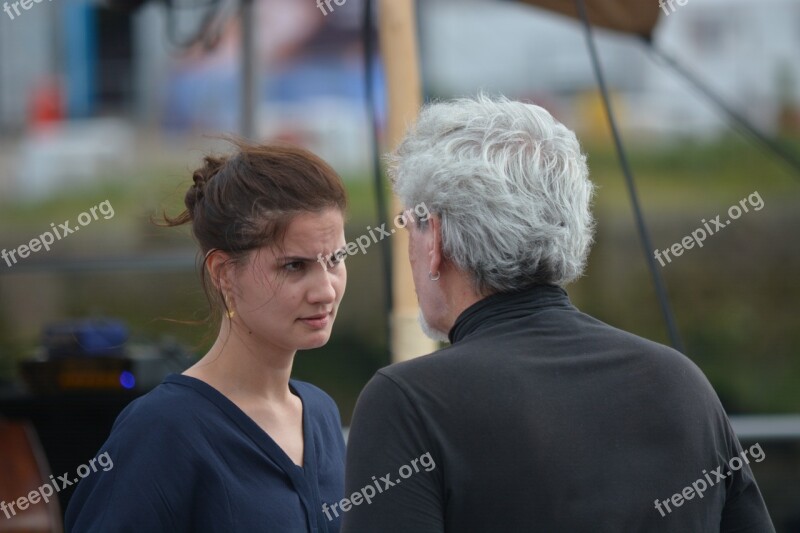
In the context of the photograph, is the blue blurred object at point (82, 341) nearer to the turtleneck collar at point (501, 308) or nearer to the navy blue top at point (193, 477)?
the navy blue top at point (193, 477)

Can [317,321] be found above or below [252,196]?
below

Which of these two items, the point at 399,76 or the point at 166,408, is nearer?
the point at 166,408

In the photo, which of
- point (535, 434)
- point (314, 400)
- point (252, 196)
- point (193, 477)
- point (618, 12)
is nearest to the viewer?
point (535, 434)

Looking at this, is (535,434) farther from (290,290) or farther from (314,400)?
(314,400)

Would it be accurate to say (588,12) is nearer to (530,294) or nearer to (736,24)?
(530,294)

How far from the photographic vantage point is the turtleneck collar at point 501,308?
1.17 m

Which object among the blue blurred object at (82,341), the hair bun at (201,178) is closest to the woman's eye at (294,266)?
the hair bun at (201,178)

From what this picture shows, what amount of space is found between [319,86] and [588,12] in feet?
14.8

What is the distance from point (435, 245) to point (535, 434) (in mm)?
243

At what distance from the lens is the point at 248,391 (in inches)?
59.6

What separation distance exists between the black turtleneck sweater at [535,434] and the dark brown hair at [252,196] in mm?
416

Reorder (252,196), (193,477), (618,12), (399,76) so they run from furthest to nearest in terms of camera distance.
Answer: (618,12)
(399,76)
(252,196)
(193,477)

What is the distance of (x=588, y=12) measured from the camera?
9.70 feet

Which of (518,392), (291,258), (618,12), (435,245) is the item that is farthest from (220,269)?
(618,12)
